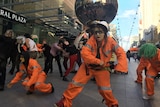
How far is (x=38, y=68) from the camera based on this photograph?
18.8ft

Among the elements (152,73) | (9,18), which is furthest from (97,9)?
(9,18)

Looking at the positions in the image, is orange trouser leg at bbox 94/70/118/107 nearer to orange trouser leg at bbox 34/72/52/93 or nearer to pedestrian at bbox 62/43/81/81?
orange trouser leg at bbox 34/72/52/93

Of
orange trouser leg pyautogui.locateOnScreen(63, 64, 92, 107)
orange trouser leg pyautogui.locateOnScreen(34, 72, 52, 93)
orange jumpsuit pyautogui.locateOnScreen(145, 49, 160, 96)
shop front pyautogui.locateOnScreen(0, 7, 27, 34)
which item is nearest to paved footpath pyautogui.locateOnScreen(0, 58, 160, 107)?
orange trouser leg pyautogui.locateOnScreen(34, 72, 52, 93)

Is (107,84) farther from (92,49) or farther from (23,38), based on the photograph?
(23,38)

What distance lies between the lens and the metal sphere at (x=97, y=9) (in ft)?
17.3

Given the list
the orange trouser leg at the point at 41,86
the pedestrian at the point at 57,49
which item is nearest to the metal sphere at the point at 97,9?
the orange trouser leg at the point at 41,86

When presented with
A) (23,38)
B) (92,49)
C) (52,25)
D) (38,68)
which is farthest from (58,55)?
(52,25)

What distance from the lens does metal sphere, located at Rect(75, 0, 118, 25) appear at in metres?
5.27

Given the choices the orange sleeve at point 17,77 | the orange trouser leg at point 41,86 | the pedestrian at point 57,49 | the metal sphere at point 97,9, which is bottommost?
the orange trouser leg at point 41,86

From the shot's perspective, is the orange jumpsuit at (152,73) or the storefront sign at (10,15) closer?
the orange jumpsuit at (152,73)

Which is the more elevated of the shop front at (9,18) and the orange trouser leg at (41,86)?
the shop front at (9,18)

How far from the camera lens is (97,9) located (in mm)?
5297

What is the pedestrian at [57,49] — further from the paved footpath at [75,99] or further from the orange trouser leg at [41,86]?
the orange trouser leg at [41,86]

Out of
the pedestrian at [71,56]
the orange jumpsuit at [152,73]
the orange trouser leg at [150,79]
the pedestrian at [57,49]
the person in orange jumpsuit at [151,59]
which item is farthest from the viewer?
the pedestrian at [57,49]
